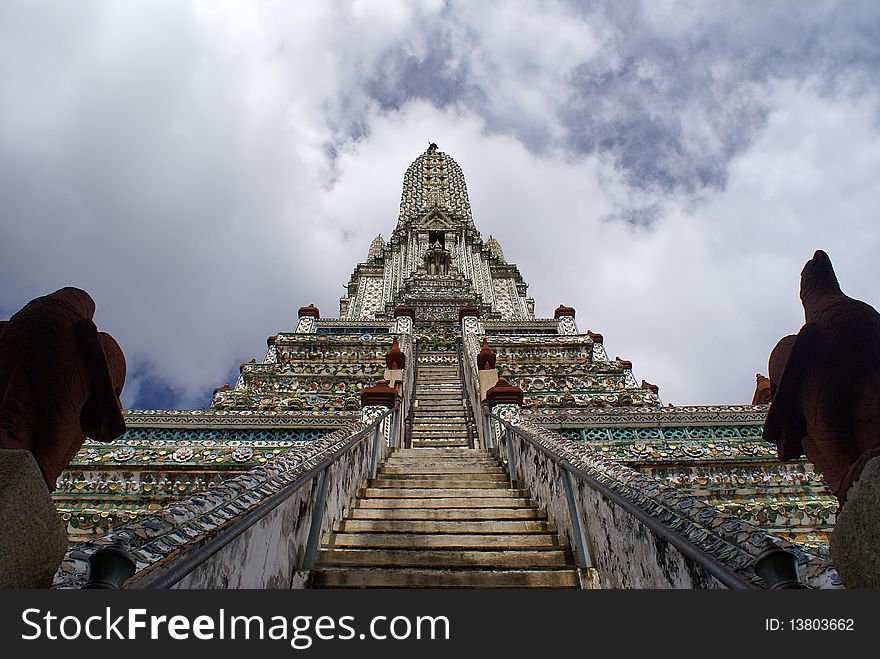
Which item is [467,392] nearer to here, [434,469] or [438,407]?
[438,407]

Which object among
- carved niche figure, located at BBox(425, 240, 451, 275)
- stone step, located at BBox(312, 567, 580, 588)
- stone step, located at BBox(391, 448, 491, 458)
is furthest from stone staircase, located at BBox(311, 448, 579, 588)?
carved niche figure, located at BBox(425, 240, 451, 275)

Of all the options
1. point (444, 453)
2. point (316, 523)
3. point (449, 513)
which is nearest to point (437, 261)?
point (444, 453)

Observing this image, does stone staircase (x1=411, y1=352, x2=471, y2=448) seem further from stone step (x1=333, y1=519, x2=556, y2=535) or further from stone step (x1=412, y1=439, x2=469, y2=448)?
stone step (x1=333, y1=519, x2=556, y2=535)

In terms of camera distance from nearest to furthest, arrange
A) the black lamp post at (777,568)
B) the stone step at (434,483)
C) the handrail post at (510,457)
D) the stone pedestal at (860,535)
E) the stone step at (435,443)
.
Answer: the black lamp post at (777,568) < the stone pedestal at (860,535) < the stone step at (434,483) < the handrail post at (510,457) < the stone step at (435,443)

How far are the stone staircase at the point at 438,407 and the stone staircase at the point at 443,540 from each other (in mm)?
2805

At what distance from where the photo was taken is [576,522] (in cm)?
355

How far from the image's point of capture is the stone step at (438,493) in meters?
5.07

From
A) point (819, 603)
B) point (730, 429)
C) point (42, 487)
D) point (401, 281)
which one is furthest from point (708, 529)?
point (401, 281)

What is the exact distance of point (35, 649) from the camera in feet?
4.79

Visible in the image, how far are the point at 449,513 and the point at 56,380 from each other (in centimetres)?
325

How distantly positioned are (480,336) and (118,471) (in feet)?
27.2

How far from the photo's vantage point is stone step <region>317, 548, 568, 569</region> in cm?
364

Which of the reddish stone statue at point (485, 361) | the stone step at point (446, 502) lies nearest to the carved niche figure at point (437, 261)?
the reddish stone statue at point (485, 361)

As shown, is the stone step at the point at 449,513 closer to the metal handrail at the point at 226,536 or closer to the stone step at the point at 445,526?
the stone step at the point at 445,526
